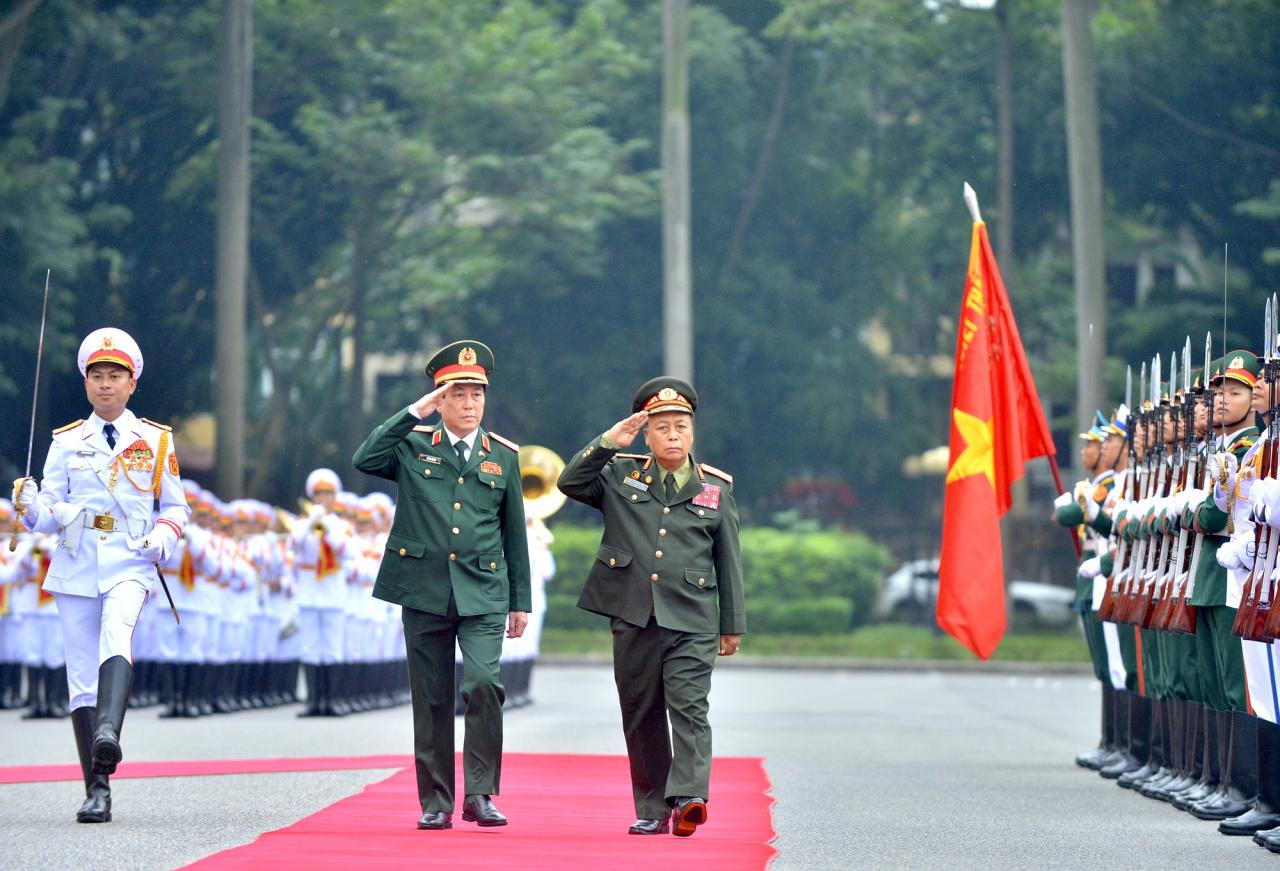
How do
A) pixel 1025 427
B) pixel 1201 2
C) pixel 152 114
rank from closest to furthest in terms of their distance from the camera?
1. pixel 1025 427
2. pixel 152 114
3. pixel 1201 2

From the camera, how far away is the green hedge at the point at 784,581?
36250mm

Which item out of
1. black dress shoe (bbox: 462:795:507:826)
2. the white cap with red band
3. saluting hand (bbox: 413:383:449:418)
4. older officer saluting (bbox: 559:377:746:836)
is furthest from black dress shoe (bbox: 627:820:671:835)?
the white cap with red band

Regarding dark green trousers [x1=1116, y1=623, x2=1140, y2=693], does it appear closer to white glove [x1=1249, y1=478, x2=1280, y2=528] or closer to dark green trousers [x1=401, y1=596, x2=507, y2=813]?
white glove [x1=1249, y1=478, x2=1280, y2=528]

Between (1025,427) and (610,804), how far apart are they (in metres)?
4.74

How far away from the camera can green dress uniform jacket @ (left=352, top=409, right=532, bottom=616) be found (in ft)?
32.2

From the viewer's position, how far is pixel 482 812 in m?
9.80

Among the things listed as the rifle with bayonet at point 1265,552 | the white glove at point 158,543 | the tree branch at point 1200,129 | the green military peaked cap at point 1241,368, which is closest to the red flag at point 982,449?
the green military peaked cap at point 1241,368

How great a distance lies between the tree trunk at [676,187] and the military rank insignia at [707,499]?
924 inches

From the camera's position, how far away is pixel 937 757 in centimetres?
1521

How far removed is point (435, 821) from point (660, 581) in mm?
1343

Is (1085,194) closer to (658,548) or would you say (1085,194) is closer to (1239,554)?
(1239,554)

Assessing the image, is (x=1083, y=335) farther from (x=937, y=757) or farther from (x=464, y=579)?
(x=464, y=579)

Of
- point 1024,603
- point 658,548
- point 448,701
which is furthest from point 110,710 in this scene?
point 1024,603

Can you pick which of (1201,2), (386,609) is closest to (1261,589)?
(386,609)
